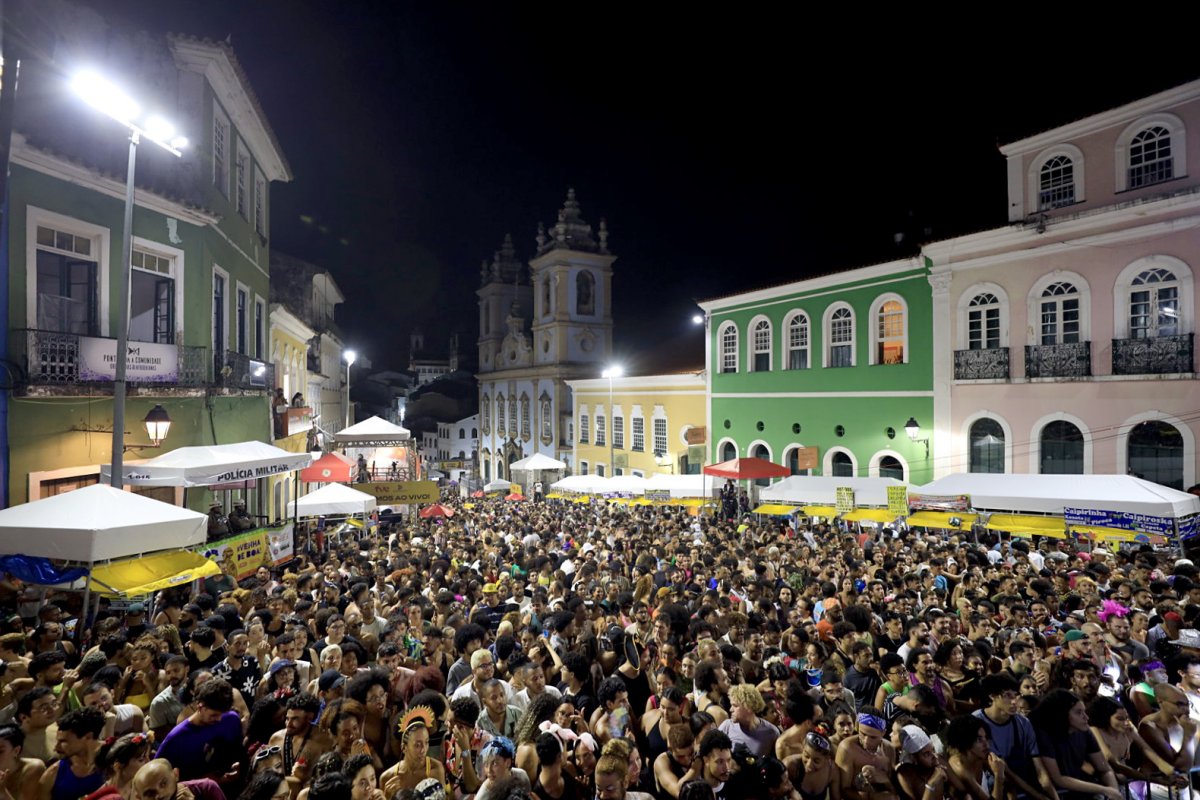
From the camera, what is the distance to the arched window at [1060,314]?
17.9 m

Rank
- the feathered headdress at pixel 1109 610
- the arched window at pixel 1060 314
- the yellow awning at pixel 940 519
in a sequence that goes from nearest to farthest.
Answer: the feathered headdress at pixel 1109 610 < the yellow awning at pixel 940 519 < the arched window at pixel 1060 314

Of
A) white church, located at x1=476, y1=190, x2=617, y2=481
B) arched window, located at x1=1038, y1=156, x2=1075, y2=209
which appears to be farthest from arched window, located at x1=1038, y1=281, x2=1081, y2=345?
white church, located at x1=476, y1=190, x2=617, y2=481

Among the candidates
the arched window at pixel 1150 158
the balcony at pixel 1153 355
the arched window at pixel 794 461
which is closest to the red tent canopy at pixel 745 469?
the arched window at pixel 794 461

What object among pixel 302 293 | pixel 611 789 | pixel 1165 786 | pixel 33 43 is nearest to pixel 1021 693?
pixel 1165 786

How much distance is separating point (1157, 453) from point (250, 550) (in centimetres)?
1947

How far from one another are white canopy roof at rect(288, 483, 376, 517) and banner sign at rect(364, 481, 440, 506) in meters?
2.21

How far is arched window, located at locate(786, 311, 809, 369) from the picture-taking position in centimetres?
2561

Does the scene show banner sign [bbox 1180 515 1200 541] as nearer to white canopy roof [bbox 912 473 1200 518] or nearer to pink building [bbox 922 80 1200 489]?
white canopy roof [bbox 912 473 1200 518]

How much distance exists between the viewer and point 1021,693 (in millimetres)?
5391

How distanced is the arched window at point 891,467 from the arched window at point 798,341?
15.4 ft

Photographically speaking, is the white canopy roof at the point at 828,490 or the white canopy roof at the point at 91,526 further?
the white canopy roof at the point at 828,490

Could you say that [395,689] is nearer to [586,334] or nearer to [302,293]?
[302,293]

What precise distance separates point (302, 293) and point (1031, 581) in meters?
32.6

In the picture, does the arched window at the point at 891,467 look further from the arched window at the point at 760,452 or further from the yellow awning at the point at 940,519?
the yellow awning at the point at 940,519
